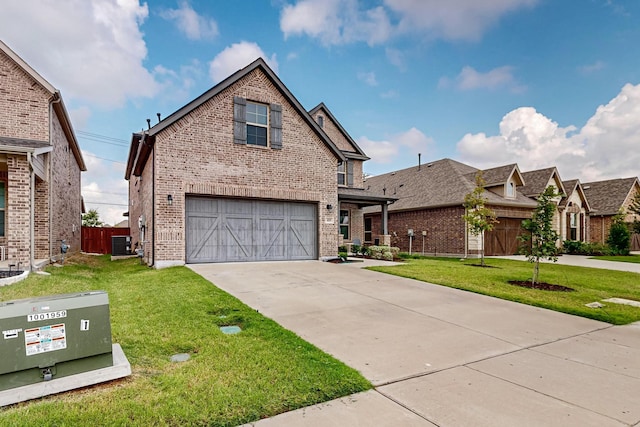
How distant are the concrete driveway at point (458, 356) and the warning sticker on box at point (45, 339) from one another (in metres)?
2.00

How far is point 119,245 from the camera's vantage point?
698 inches

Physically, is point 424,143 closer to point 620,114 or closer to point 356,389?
point 620,114

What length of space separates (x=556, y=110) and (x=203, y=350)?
66.8 ft

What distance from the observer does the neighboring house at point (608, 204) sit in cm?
2805

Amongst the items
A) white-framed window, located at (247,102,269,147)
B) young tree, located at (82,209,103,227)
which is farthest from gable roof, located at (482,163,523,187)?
young tree, located at (82,209,103,227)

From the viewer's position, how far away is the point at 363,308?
Answer: 6.39 m

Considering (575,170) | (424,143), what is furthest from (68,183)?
(575,170)

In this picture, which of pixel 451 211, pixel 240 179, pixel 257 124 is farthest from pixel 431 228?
pixel 240 179

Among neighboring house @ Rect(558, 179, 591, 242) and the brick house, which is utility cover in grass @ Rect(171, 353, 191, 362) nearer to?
the brick house

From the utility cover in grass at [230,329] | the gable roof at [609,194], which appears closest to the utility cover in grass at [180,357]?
the utility cover in grass at [230,329]

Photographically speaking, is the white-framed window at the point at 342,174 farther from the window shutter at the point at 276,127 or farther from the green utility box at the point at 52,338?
the green utility box at the point at 52,338

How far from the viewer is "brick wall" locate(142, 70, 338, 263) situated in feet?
37.4

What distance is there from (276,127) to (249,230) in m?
4.20

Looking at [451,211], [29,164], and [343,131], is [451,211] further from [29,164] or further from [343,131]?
[29,164]
